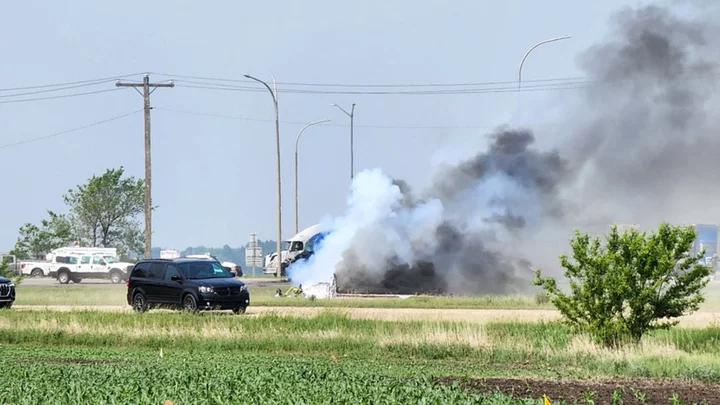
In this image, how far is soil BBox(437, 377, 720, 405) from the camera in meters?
17.1

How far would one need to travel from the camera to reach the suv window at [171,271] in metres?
39.2

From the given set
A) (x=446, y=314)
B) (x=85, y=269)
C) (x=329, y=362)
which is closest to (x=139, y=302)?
(x=446, y=314)

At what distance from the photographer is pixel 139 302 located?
40.1m

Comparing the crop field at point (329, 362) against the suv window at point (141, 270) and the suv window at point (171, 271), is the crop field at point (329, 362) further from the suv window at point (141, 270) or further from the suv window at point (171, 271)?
the suv window at point (141, 270)

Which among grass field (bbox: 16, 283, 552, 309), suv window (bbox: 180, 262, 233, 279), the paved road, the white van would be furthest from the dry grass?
the white van

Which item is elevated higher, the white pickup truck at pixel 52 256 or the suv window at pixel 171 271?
the white pickup truck at pixel 52 256

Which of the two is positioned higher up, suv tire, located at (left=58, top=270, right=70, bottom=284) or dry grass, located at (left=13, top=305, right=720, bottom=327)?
suv tire, located at (left=58, top=270, right=70, bottom=284)

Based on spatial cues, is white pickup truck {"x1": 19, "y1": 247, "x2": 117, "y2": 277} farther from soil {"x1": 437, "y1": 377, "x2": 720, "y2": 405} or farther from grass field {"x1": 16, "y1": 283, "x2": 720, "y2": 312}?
soil {"x1": 437, "y1": 377, "x2": 720, "y2": 405}

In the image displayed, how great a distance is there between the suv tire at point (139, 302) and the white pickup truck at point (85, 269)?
3580 centimetres

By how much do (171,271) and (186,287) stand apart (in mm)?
1321

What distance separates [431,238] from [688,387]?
37865 millimetres

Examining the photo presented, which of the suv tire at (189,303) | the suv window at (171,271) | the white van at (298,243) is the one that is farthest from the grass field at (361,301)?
the white van at (298,243)

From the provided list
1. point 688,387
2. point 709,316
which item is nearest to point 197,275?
point 709,316

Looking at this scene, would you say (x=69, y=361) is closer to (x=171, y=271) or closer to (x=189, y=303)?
(x=189, y=303)
